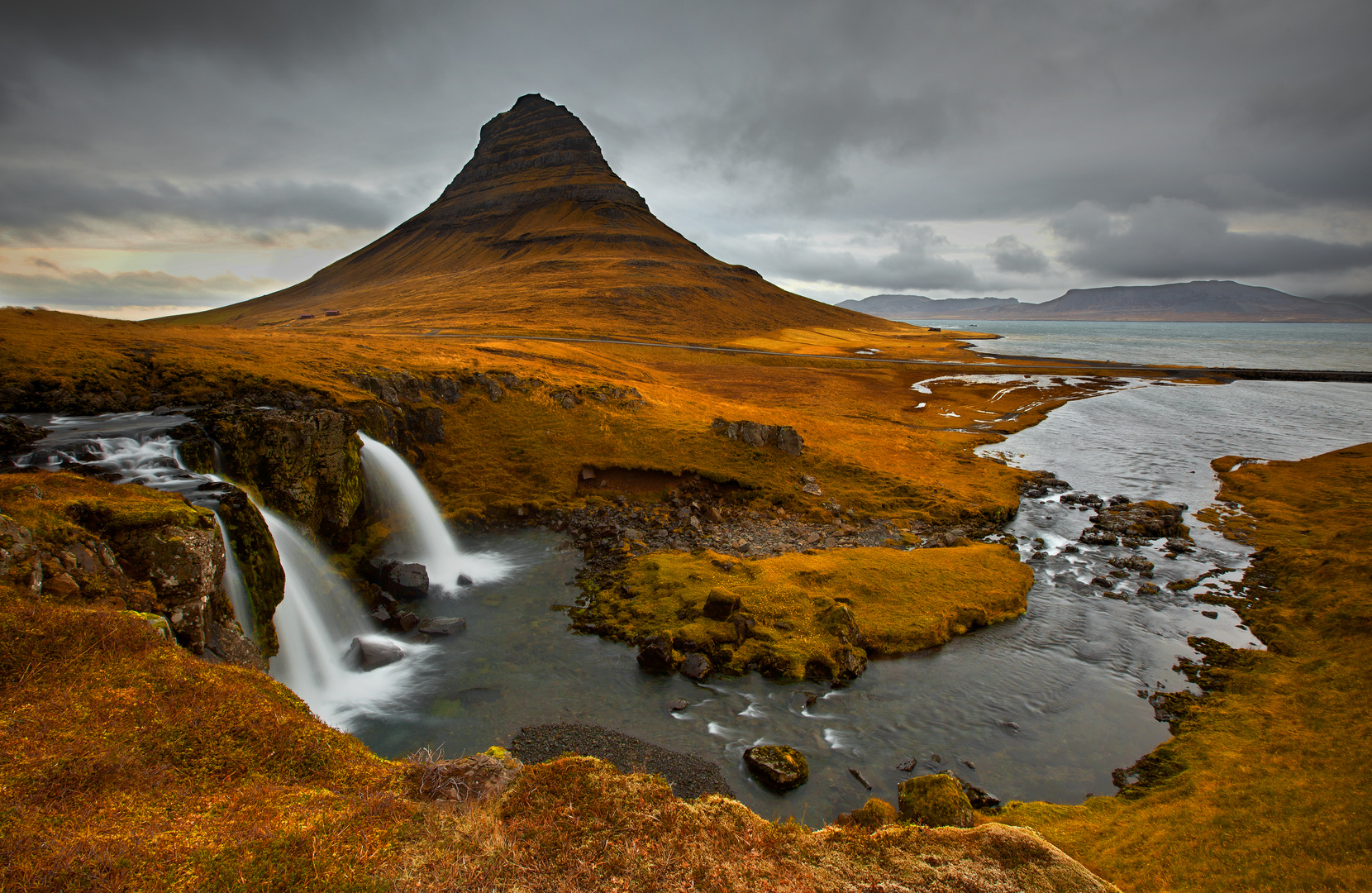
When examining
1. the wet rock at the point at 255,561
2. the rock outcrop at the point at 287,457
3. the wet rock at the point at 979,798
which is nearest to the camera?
the wet rock at the point at 979,798

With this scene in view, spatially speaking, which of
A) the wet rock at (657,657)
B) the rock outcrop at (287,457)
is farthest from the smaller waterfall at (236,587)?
the wet rock at (657,657)

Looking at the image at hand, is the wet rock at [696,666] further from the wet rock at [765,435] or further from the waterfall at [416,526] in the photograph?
the wet rock at [765,435]

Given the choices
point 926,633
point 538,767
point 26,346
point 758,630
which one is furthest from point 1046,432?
point 26,346

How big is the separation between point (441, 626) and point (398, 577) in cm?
399

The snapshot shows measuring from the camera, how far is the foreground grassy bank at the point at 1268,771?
10.7m

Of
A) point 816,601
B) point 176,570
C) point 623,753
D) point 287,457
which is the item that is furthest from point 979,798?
point 287,457

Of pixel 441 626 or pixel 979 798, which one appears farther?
pixel 441 626

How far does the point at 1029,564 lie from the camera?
27859 mm

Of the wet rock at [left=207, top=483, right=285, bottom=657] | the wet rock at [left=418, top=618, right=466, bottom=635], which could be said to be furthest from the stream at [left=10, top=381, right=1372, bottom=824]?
the wet rock at [left=207, top=483, right=285, bottom=657]

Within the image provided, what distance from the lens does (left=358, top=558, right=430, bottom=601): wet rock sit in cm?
2433

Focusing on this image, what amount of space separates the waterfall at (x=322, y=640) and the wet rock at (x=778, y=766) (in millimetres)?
11523

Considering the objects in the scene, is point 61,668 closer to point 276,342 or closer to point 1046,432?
point 276,342

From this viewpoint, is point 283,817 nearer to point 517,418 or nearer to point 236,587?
point 236,587

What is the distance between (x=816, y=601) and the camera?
2245 centimetres
